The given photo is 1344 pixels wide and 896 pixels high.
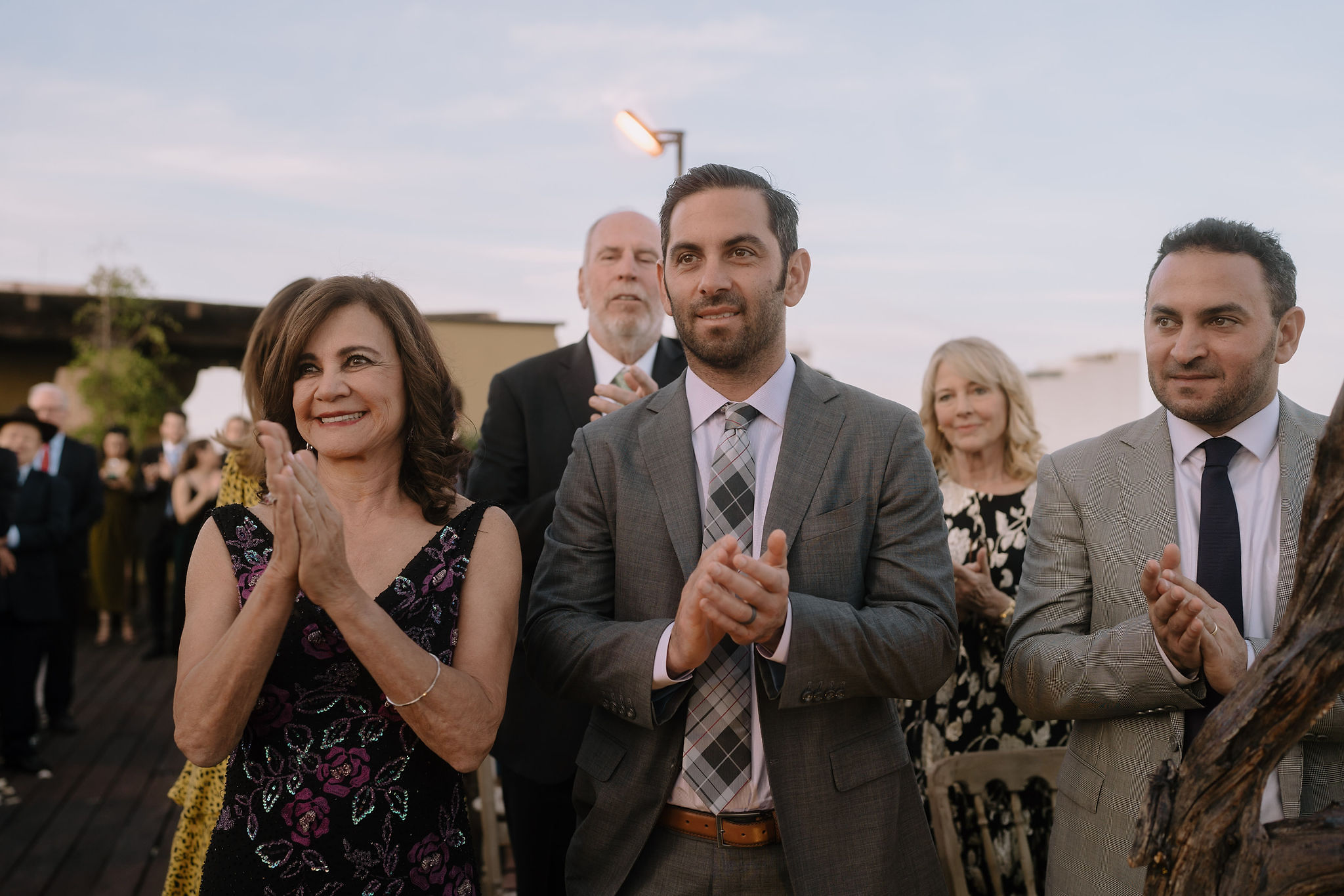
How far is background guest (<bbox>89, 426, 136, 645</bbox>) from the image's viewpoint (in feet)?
31.2

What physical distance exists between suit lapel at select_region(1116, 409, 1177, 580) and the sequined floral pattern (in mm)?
1345

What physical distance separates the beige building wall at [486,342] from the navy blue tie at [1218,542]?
1305 centimetres

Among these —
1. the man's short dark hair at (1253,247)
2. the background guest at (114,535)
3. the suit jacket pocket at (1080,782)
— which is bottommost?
the background guest at (114,535)

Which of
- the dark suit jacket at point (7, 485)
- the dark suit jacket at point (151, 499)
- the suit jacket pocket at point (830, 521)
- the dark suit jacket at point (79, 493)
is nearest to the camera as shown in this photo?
A: the suit jacket pocket at point (830, 521)

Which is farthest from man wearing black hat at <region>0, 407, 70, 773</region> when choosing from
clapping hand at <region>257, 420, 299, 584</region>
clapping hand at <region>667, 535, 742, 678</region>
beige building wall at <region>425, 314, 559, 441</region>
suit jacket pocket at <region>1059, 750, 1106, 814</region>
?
beige building wall at <region>425, 314, 559, 441</region>

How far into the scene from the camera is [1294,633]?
103 cm

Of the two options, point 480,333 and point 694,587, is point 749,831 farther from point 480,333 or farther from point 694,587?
point 480,333

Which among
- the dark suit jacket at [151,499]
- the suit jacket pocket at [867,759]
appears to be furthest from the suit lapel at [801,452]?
the dark suit jacket at [151,499]

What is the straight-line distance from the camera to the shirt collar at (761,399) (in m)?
2.02

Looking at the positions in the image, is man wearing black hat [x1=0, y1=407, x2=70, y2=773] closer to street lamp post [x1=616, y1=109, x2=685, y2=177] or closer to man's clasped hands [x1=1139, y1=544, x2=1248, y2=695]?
street lamp post [x1=616, y1=109, x2=685, y2=177]

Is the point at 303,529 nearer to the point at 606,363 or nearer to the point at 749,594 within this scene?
the point at 749,594

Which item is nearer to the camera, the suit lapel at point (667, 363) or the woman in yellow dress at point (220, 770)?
the woman in yellow dress at point (220, 770)

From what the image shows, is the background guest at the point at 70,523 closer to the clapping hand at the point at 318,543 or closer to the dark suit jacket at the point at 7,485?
the dark suit jacket at the point at 7,485

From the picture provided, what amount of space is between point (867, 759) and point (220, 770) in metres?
1.73
